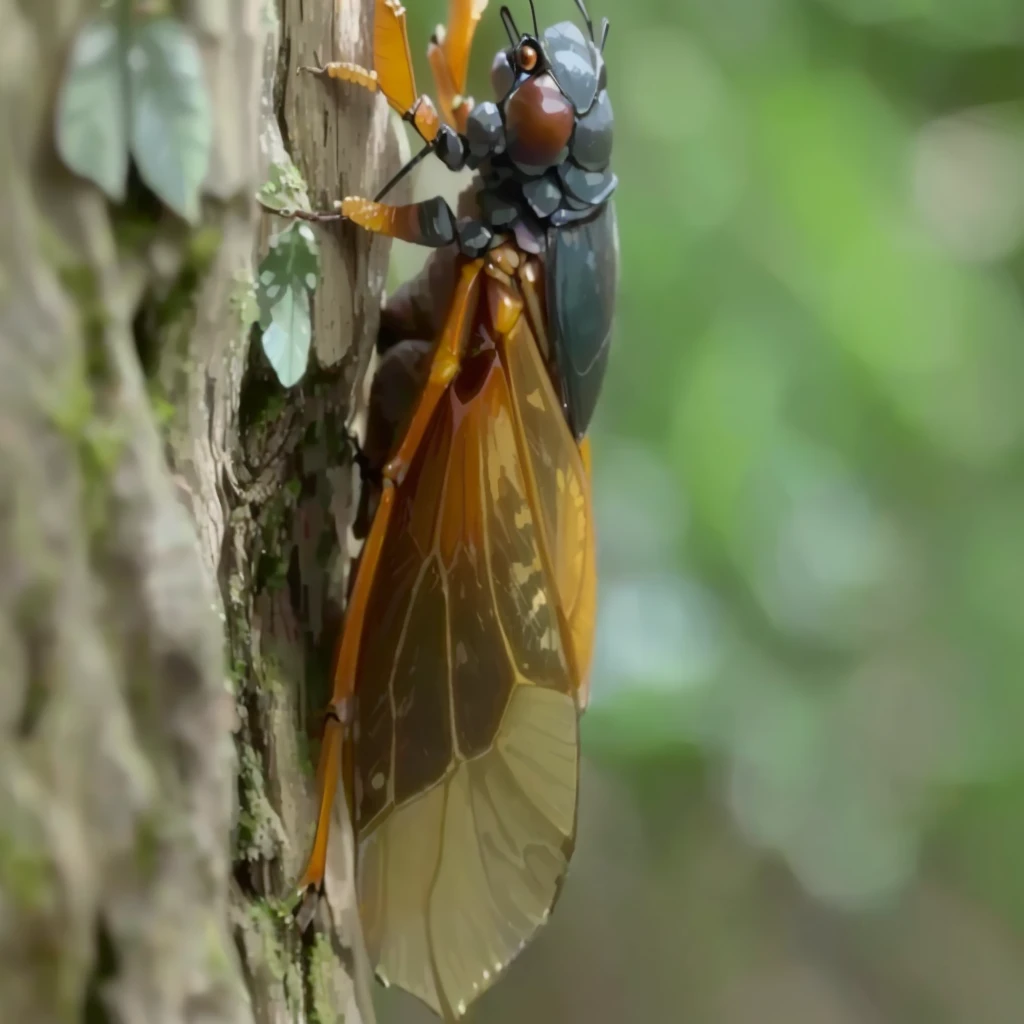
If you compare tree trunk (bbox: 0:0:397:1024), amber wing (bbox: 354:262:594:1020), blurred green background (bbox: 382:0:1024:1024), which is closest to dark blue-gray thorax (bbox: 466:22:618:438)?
amber wing (bbox: 354:262:594:1020)

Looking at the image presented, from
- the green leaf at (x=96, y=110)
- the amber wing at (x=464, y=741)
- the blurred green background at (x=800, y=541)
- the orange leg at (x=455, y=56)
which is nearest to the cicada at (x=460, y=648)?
the amber wing at (x=464, y=741)

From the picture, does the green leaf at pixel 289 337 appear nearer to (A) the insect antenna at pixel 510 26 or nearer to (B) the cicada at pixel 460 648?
(B) the cicada at pixel 460 648

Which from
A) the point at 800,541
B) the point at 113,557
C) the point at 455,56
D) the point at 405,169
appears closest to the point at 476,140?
the point at 405,169

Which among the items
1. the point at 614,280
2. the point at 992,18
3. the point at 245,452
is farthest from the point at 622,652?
the point at 992,18

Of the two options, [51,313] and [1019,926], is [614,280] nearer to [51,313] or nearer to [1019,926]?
[51,313]

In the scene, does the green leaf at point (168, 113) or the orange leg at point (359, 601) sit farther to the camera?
the orange leg at point (359, 601)

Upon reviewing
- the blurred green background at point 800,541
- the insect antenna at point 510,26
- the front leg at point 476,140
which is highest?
the insect antenna at point 510,26
